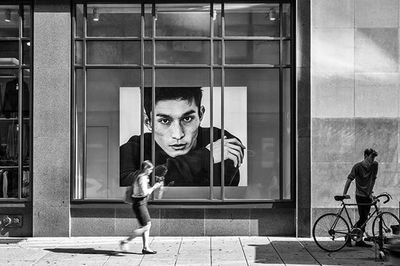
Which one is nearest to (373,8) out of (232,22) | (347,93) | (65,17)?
(347,93)

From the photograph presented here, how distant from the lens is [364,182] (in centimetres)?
1552

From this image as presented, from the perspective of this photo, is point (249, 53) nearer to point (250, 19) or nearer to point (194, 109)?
point (250, 19)

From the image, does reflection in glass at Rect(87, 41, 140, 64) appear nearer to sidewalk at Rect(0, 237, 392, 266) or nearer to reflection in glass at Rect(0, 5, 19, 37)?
reflection in glass at Rect(0, 5, 19, 37)

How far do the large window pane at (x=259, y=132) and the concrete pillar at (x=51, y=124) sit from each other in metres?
3.71

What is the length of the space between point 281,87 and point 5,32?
21.3ft

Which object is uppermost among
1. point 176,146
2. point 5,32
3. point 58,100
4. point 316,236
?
point 5,32

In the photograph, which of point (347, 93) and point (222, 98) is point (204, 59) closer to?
point (222, 98)

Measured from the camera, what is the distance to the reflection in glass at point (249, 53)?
17.5m

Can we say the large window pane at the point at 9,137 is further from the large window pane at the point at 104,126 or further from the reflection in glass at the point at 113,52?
the reflection in glass at the point at 113,52

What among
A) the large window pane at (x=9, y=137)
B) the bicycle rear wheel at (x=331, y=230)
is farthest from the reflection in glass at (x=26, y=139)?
the bicycle rear wheel at (x=331, y=230)

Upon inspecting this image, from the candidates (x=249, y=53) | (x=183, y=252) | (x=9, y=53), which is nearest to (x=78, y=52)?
(x=9, y=53)

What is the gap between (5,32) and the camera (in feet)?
57.6

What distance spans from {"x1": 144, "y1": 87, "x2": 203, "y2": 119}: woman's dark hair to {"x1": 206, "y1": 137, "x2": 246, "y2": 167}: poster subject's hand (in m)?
1.01

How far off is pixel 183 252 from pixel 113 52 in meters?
5.23
